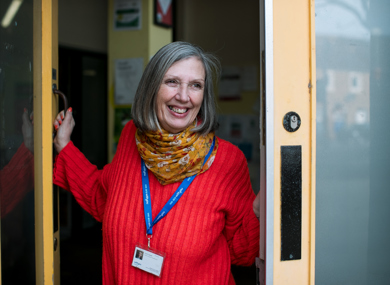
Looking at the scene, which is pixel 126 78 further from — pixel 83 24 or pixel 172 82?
pixel 172 82

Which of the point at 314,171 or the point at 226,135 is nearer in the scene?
the point at 314,171

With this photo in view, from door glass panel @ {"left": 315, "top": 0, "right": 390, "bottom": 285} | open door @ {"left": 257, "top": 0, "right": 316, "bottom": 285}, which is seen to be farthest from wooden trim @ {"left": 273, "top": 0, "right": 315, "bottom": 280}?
door glass panel @ {"left": 315, "top": 0, "right": 390, "bottom": 285}

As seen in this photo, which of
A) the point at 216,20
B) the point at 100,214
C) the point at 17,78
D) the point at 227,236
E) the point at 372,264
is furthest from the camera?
the point at 216,20

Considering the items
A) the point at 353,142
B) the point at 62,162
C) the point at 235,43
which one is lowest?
the point at 62,162

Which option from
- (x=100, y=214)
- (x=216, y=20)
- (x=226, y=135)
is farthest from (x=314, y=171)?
(x=216, y=20)

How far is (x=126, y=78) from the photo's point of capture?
396cm

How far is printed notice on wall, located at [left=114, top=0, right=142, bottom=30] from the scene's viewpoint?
3908 mm

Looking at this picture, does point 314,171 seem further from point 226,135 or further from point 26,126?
point 226,135

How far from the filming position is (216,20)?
462cm

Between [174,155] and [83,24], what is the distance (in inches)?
123

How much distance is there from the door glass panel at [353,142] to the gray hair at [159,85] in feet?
1.74

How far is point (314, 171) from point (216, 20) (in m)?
3.59

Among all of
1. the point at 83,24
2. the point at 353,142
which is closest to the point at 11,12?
the point at 353,142

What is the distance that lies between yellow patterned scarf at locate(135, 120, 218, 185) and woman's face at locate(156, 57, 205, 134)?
0.06 m
